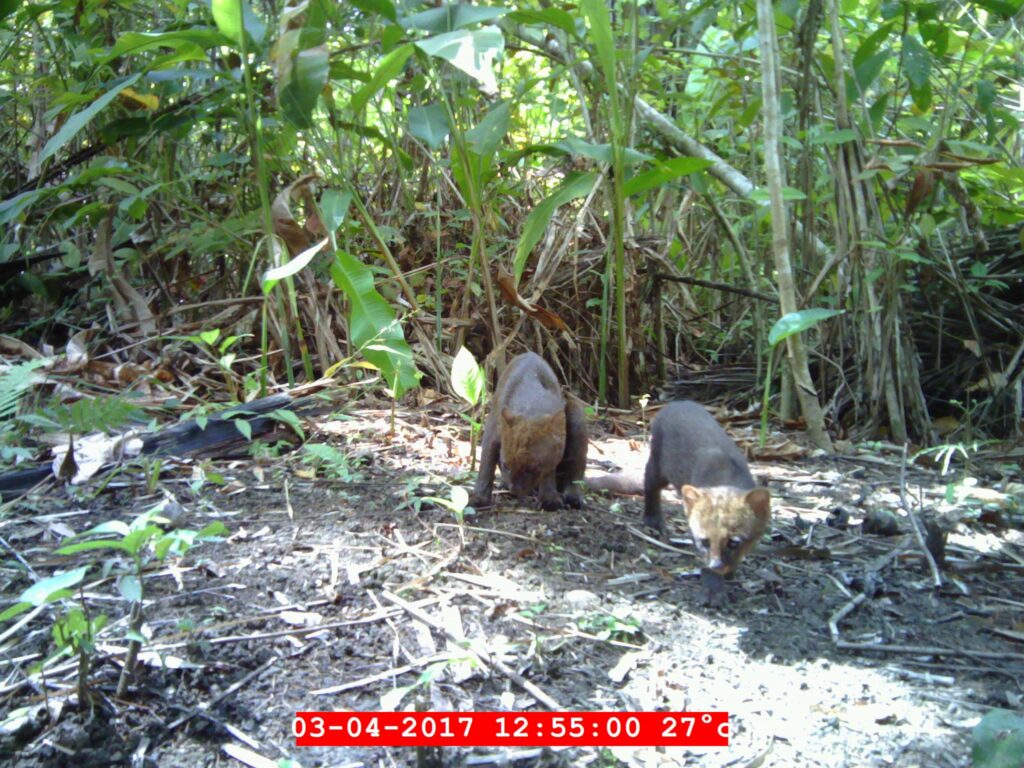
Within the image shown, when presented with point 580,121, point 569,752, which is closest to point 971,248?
point 580,121

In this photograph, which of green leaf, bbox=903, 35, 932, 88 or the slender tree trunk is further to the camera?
green leaf, bbox=903, 35, 932, 88

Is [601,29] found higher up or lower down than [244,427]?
higher up

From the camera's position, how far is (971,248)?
5.95 metres

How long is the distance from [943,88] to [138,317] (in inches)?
240

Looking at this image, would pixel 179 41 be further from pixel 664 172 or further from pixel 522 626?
pixel 522 626

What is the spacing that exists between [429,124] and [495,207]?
190cm

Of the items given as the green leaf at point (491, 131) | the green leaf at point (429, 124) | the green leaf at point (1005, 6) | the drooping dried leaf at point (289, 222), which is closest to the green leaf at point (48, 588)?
the drooping dried leaf at point (289, 222)

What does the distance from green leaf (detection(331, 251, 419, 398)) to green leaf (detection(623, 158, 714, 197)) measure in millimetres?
1833

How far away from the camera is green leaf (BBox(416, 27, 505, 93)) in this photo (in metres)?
3.72

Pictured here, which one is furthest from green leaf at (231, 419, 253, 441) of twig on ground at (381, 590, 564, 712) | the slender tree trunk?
the slender tree trunk

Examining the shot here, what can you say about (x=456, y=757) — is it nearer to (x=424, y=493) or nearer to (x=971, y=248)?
(x=424, y=493)

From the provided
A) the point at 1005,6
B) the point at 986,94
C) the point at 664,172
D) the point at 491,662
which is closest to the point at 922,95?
the point at 986,94

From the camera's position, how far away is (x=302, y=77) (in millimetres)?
4383

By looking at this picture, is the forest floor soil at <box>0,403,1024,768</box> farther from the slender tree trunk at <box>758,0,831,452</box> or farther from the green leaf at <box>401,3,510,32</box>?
the green leaf at <box>401,3,510,32</box>
